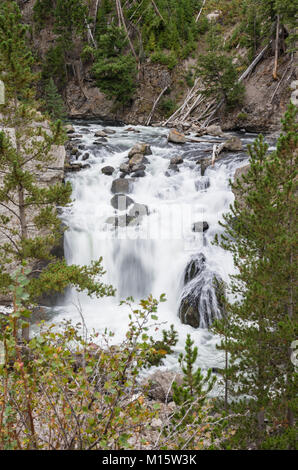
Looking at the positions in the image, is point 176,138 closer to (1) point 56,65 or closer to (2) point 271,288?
(2) point 271,288

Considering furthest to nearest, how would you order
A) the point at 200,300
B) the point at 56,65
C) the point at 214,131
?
the point at 56,65 < the point at 214,131 < the point at 200,300

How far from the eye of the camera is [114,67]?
2831cm

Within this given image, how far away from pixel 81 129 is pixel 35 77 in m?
18.9

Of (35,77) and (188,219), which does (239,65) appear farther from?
(35,77)

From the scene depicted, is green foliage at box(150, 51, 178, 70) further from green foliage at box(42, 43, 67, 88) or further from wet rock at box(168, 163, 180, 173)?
wet rock at box(168, 163, 180, 173)

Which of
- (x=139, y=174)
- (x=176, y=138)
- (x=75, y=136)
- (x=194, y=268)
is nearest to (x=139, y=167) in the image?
(x=139, y=174)

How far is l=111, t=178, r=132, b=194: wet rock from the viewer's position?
16.1 m

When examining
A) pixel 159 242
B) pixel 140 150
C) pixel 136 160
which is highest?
pixel 140 150

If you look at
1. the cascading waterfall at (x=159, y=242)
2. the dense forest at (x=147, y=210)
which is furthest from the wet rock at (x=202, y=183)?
the dense forest at (x=147, y=210)

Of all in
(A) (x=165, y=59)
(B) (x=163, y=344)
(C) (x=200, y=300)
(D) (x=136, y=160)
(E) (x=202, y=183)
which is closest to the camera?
(B) (x=163, y=344)

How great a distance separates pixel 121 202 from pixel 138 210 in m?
1.09

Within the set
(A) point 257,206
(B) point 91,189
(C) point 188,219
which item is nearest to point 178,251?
(C) point 188,219

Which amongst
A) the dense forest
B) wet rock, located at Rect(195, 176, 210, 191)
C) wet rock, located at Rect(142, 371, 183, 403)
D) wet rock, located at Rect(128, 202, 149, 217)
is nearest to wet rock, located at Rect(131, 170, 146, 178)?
the dense forest

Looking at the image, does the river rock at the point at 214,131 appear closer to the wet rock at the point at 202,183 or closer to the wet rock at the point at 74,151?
the wet rock at the point at 202,183
